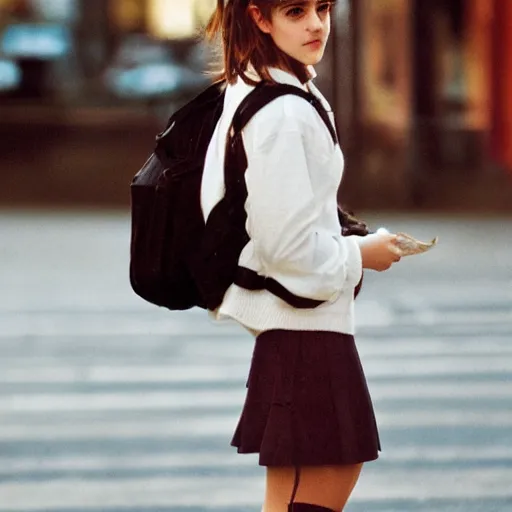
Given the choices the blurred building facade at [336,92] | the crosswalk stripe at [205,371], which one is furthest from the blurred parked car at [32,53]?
the crosswalk stripe at [205,371]

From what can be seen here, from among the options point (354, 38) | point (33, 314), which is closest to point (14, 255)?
point (33, 314)

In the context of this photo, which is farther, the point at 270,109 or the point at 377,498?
the point at 377,498

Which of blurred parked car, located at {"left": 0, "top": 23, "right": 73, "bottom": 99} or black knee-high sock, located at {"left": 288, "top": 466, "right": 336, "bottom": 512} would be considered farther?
blurred parked car, located at {"left": 0, "top": 23, "right": 73, "bottom": 99}

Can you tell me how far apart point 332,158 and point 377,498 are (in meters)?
2.53

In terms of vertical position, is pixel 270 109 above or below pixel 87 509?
above

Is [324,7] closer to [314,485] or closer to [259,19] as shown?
[259,19]

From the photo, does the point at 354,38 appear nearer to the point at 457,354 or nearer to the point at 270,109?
the point at 457,354

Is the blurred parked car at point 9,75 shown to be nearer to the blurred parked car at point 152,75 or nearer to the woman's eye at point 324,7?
the blurred parked car at point 152,75

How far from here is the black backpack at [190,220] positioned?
2.96 meters

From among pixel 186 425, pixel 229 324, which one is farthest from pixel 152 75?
pixel 186 425

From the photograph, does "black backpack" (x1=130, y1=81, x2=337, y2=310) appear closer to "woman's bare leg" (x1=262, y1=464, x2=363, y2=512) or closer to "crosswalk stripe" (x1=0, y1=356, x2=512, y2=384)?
"woman's bare leg" (x1=262, y1=464, x2=363, y2=512)

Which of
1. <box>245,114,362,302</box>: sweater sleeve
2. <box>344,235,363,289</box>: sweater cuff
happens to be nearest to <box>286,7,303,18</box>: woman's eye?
<box>245,114,362,302</box>: sweater sleeve

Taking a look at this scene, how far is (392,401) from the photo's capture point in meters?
6.73

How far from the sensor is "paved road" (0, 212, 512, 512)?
17.5 ft
